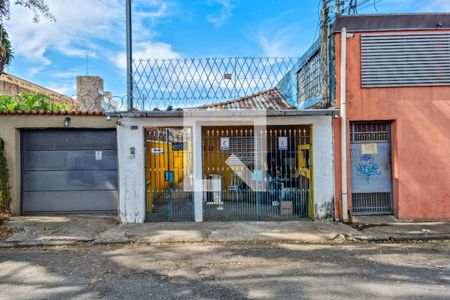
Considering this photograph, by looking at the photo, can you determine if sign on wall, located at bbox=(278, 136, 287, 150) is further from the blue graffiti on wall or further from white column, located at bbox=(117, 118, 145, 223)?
white column, located at bbox=(117, 118, 145, 223)

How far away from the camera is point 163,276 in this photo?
488 cm

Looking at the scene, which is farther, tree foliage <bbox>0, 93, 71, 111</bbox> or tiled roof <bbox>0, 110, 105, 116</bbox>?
tree foliage <bbox>0, 93, 71, 111</bbox>

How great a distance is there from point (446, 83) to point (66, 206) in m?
9.78

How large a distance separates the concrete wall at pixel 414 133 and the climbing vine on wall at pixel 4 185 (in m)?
8.39

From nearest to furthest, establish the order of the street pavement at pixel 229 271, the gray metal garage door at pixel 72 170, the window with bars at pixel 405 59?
the street pavement at pixel 229 271 < the window with bars at pixel 405 59 < the gray metal garage door at pixel 72 170

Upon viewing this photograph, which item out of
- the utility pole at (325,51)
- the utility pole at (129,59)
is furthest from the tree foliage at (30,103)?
the utility pole at (325,51)

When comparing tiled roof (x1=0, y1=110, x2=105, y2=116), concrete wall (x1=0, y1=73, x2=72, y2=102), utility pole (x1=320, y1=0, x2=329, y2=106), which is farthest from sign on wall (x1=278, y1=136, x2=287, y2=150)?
concrete wall (x1=0, y1=73, x2=72, y2=102)

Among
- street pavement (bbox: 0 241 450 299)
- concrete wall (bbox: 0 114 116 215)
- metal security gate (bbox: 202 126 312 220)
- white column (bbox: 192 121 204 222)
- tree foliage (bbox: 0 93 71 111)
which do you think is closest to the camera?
street pavement (bbox: 0 241 450 299)

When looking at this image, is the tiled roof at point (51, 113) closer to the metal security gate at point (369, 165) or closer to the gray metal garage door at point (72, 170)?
the gray metal garage door at point (72, 170)

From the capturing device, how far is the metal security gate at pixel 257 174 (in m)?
8.75

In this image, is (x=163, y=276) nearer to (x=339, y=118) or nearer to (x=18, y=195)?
(x=339, y=118)

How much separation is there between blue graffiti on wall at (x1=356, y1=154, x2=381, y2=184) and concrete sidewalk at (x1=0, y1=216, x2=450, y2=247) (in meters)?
1.12

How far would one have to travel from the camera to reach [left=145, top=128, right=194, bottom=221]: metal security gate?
341 inches

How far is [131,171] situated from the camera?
829 centimetres
